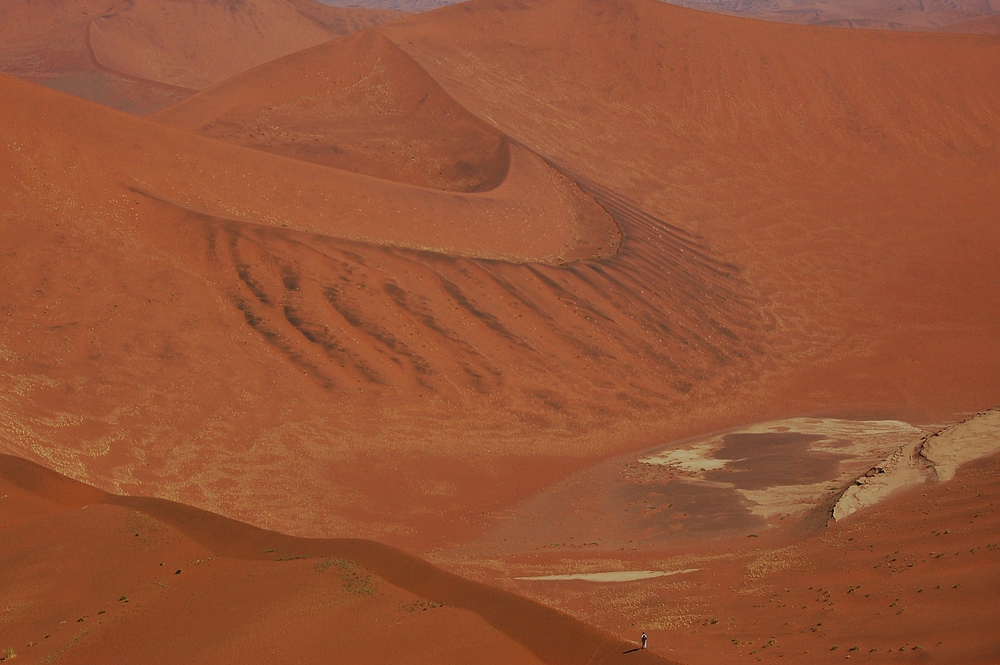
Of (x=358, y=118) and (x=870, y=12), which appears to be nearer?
(x=358, y=118)

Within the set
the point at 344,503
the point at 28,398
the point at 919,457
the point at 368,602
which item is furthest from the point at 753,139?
the point at 368,602

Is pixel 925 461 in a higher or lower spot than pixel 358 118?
lower

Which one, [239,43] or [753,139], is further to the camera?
[239,43]

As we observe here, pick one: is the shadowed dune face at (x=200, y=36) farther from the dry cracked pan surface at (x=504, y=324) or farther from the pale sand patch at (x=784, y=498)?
the pale sand patch at (x=784, y=498)

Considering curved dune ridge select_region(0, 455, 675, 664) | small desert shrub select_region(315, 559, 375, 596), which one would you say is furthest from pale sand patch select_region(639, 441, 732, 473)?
small desert shrub select_region(315, 559, 375, 596)

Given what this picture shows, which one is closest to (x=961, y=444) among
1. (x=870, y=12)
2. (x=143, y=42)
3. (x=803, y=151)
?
(x=803, y=151)

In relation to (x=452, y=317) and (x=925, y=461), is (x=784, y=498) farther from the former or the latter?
(x=452, y=317)

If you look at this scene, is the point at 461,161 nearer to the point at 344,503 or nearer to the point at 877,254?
the point at 877,254

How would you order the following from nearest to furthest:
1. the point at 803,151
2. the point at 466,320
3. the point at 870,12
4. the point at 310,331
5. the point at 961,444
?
1. the point at 961,444
2. the point at 310,331
3. the point at 466,320
4. the point at 803,151
5. the point at 870,12
